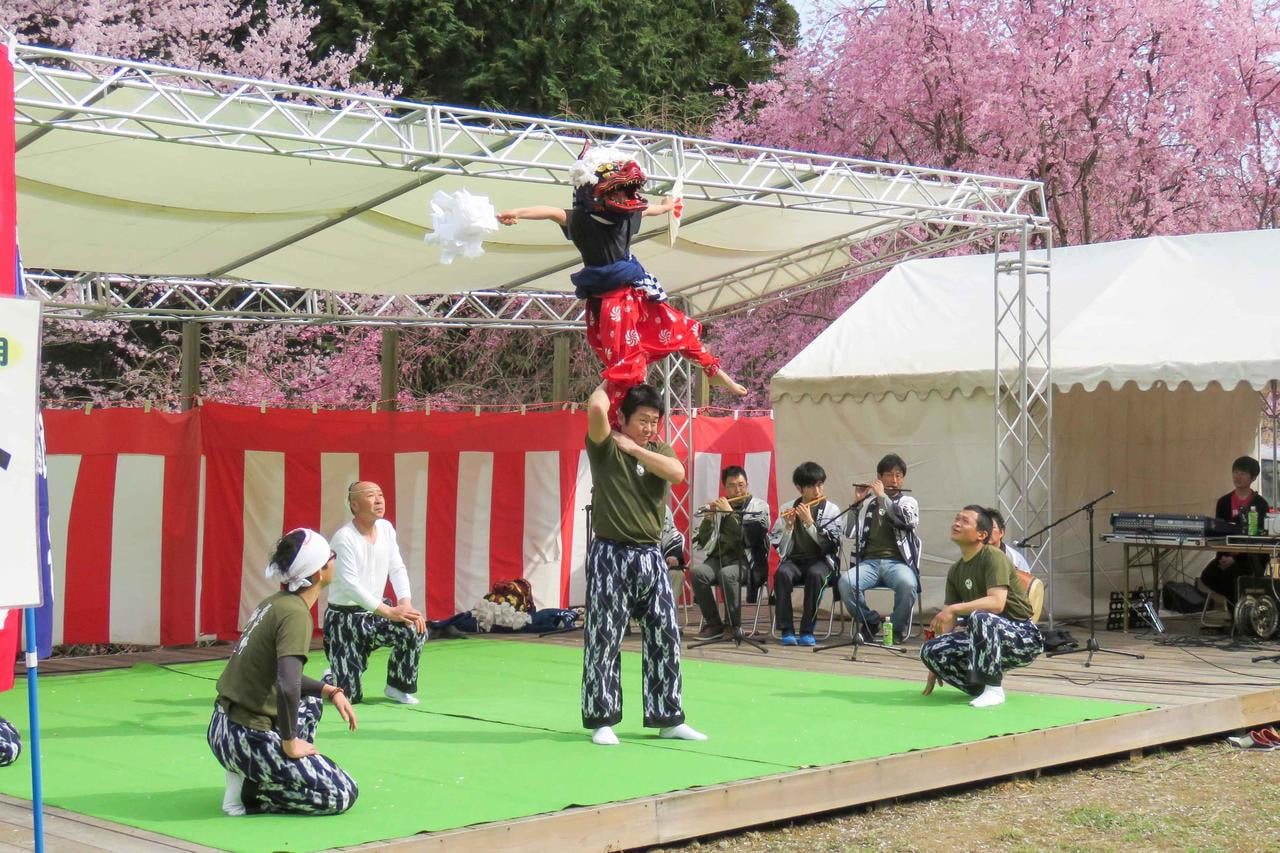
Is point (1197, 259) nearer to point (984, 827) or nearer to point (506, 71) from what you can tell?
point (984, 827)

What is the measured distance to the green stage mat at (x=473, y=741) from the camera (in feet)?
14.7

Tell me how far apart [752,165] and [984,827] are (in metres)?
4.07

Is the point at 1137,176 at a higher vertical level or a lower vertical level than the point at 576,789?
higher

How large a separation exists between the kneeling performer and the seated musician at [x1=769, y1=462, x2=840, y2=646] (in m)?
3.42

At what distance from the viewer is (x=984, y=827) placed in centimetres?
499

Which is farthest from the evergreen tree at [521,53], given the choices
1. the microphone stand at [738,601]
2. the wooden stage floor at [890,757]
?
the wooden stage floor at [890,757]

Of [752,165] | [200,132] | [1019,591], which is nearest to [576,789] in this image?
[1019,591]

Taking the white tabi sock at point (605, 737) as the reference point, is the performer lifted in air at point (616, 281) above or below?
above

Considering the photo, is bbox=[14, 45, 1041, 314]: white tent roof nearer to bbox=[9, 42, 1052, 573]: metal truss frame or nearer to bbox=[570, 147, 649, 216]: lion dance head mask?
bbox=[9, 42, 1052, 573]: metal truss frame

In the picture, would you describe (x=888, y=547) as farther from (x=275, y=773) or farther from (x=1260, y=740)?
(x=275, y=773)

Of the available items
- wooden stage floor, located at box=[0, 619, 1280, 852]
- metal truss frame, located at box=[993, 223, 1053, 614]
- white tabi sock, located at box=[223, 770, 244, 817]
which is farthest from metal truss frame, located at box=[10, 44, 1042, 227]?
wooden stage floor, located at box=[0, 619, 1280, 852]

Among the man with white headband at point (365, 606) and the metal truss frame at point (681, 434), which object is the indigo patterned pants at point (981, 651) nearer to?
the man with white headband at point (365, 606)

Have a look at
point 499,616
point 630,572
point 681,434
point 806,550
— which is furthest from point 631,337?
point 681,434

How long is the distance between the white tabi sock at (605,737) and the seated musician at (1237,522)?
17.7 feet
